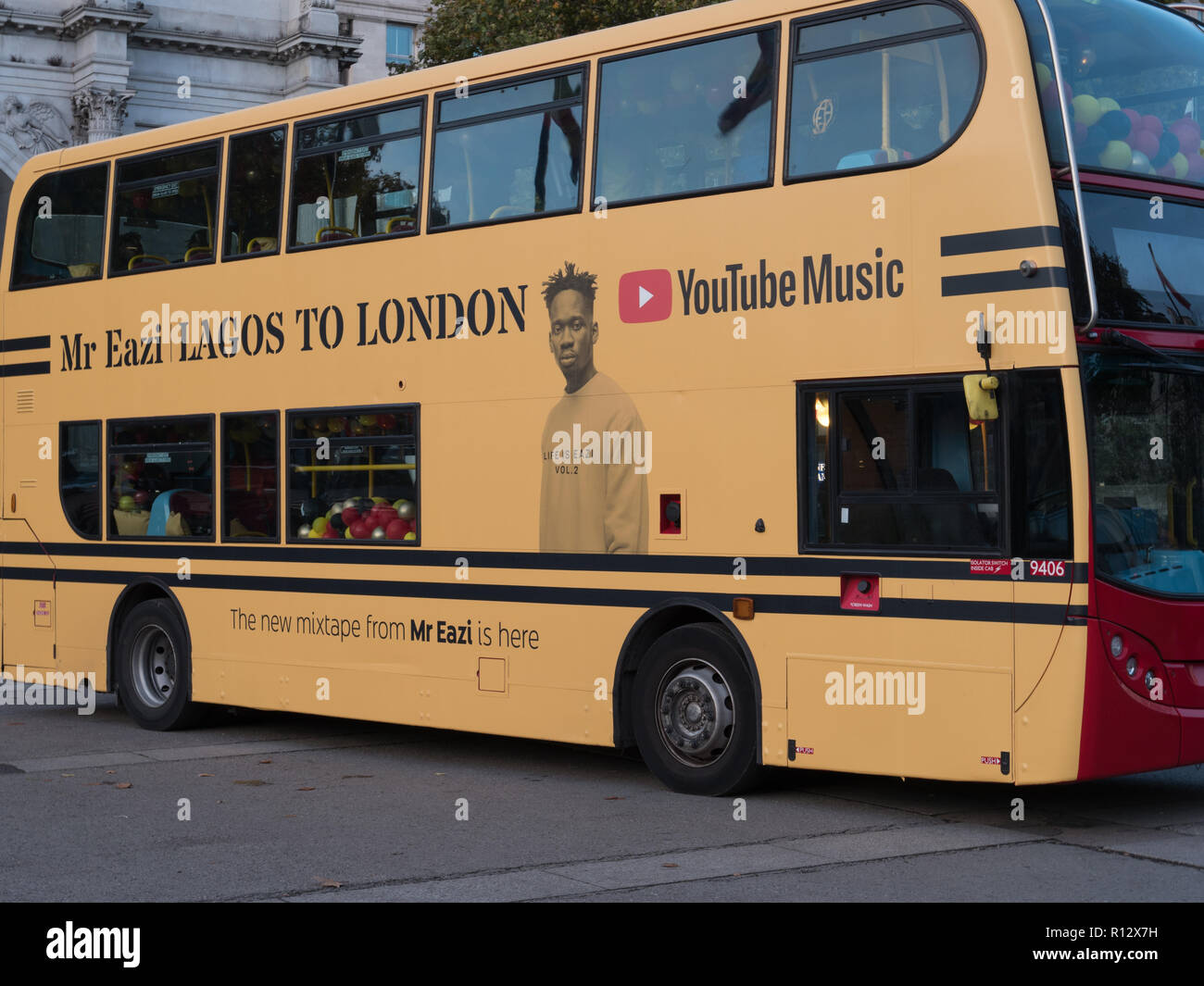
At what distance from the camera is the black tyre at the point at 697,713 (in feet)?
31.0

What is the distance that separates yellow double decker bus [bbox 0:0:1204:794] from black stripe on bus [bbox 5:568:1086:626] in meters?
0.02

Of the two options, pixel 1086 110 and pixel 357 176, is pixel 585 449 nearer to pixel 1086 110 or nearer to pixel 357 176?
pixel 357 176

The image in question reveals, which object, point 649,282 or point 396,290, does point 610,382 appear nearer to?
point 649,282

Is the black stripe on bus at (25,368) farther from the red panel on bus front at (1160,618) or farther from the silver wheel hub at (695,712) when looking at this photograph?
the red panel on bus front at (1160,618)

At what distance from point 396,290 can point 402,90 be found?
1.33 metres

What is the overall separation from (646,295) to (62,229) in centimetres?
622

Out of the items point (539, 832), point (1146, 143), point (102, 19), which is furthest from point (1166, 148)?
point (102, 19)

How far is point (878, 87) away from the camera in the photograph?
8844 mm

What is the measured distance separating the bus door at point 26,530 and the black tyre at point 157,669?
0.97m

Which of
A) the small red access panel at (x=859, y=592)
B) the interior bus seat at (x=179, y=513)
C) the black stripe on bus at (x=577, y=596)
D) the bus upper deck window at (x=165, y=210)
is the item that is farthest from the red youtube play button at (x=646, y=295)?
the interior bus seat at (x=179, y=513)

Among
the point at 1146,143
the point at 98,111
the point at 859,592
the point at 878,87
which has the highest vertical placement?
the point at 98,111

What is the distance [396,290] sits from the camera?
11305mm

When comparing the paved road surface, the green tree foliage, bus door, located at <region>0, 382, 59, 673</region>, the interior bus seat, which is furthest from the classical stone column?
the paved road surface

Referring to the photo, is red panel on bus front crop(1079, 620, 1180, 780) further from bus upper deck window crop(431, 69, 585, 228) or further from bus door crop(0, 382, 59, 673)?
bus door crop(0, 382, 59, 673)
